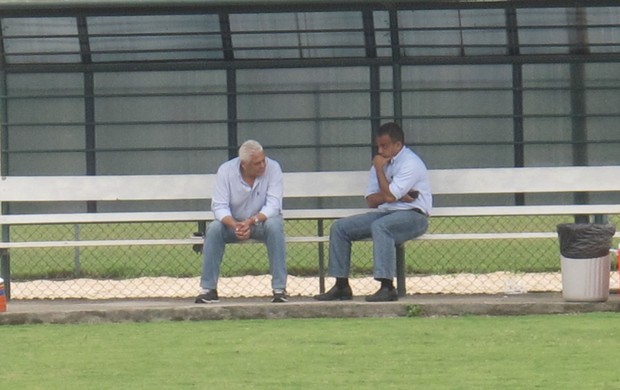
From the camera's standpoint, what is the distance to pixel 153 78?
11789 millimetres

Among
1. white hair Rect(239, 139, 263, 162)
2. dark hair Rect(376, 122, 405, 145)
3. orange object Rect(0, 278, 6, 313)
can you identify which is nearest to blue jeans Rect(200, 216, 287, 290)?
white hair Rect(239, 139, 263, 162)

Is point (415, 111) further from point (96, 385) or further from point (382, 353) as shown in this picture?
point (96, 385)

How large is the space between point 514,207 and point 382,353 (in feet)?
9.22

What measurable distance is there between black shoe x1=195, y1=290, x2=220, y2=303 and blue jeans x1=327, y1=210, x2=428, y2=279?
75 centimetres

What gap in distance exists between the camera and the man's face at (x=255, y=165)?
10.3 meters

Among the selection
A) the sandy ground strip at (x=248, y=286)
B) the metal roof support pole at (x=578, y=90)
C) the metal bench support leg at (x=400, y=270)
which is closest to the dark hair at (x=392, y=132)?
the metal bench support leg at (x=400, y=270)

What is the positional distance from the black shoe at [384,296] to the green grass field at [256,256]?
358 cm

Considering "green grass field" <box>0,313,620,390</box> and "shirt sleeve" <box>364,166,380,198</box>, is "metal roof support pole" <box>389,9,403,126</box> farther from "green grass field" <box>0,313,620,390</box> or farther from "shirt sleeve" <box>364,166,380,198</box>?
"green grass field" <box>0,313,620,390</box>

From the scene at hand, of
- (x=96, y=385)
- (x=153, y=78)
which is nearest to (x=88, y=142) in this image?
(x=153, y=78)

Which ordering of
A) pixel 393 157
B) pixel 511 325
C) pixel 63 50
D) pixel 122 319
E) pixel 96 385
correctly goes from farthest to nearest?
pixel 63 50 < pixel 393 157 < pixel 122 319 < pixel 511 325 < pixel 96 385

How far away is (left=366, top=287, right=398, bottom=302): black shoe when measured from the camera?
32.8 feet

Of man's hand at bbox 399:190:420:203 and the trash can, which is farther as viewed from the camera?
man's hand at bbox 399:190:420:203

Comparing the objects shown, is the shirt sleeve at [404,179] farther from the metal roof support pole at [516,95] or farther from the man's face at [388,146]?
the metal roof support pole at [516,95]

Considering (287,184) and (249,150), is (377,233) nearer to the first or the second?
(249,150)
